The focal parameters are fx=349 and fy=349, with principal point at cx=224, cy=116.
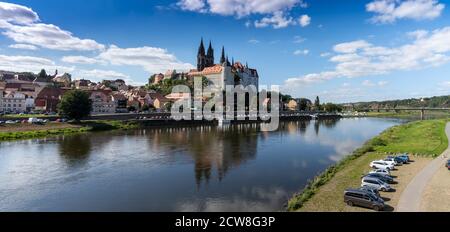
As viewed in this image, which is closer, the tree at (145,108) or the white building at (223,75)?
the tree at (145,108)

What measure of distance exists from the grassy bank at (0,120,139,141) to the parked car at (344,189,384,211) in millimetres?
45905

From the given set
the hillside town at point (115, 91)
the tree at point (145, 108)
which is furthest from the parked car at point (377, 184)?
the tree at point (145, 108)

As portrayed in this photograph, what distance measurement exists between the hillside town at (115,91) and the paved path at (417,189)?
70.6 meters

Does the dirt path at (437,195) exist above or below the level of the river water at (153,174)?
above

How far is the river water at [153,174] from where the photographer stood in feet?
69.2

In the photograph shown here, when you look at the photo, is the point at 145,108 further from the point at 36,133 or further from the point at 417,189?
the point at 417,189

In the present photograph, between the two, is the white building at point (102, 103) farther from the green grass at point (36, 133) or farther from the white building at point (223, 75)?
the white building at point (223, 75)

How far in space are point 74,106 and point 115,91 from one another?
5883 cm

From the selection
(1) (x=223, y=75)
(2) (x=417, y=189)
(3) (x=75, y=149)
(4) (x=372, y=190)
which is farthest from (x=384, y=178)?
(1) (x=223, y=75)

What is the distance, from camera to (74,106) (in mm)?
61375

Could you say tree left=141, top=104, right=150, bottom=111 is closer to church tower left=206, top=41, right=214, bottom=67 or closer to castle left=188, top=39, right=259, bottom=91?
castle left=188, top=39, right=259, bottom=91

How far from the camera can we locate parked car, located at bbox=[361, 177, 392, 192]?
68.8 ft

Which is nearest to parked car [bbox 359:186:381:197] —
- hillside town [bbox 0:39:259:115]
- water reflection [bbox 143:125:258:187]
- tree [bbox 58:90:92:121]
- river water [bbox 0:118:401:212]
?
river water [bbox 0:118:401:212]

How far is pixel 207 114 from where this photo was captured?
89.7 m
